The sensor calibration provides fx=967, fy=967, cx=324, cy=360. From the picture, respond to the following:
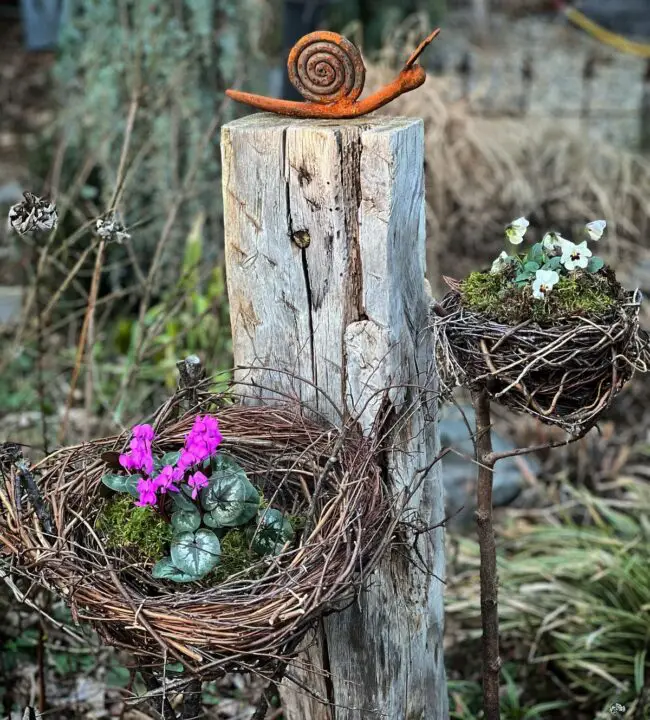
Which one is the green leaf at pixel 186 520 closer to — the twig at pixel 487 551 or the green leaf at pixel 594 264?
the twig at pixel 487 551

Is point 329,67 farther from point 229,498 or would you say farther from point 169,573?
point 169,573

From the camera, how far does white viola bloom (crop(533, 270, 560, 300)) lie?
1.73m

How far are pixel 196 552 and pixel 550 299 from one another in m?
0.79

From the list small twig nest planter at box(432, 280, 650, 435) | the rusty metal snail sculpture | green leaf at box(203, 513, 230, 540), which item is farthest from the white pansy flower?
green leaf at box(203, 513, 230, 540)

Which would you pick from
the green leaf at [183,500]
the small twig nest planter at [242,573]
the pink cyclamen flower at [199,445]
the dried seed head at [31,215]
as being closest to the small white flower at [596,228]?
the small twig nest planter at [242,573]

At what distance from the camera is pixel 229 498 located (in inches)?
70.5

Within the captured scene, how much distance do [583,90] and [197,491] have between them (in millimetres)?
9211

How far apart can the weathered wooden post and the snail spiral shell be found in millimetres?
64

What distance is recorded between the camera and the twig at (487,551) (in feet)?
6.46

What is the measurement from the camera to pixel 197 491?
1793 mm

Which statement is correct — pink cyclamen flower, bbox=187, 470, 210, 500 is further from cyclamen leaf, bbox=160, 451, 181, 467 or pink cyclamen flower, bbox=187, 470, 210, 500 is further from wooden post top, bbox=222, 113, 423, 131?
wooden post top, bbox=222, 113, 423, 131

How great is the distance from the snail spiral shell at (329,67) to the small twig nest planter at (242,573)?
0.66 m

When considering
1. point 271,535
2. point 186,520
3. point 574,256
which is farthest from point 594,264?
point 186,520

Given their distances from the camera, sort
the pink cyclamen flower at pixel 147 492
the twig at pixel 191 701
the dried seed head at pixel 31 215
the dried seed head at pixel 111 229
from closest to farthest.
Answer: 1. the pink cyclamen flower at pixel 147 492
2. the twig at pixel 191 701
3. the dried seed head at pixel 31 215
4. the dried seed head at pixel 111 229
